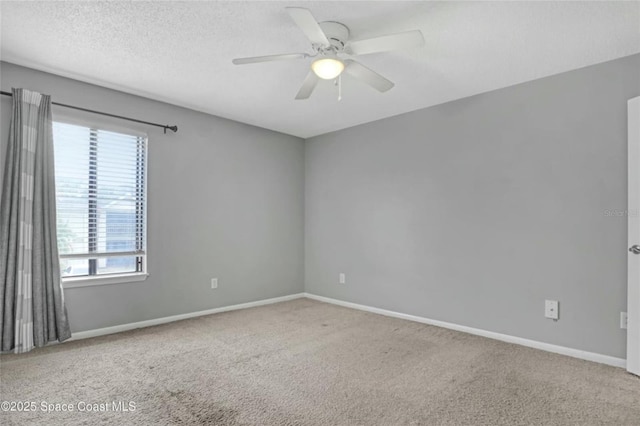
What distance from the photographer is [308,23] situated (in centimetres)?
187

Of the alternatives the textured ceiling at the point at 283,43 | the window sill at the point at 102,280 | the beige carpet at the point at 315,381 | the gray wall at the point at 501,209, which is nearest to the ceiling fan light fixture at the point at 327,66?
the textured ceiling at the point at 283,43

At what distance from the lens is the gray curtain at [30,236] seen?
2.73 m

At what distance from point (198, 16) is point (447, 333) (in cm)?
332

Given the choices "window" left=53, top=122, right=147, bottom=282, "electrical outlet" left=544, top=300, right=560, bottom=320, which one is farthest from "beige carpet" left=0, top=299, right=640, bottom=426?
"window" left=53, top=122, right=147, bottom=282

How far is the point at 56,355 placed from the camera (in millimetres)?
2727

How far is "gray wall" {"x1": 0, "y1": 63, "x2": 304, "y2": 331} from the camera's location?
128 inches

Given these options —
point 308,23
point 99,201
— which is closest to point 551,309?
point 308,23

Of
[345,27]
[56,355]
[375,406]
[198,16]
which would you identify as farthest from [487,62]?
[56,355]

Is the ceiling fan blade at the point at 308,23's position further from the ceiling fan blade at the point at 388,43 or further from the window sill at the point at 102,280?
the window sill at the point at 102,280

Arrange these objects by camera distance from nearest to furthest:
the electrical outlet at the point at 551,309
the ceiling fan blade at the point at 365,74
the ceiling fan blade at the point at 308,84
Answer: the ceiling fan blade at the point at 365,74
the ceiling fan blade at the point at 308,84
the electrical outlet at the point at 551,309

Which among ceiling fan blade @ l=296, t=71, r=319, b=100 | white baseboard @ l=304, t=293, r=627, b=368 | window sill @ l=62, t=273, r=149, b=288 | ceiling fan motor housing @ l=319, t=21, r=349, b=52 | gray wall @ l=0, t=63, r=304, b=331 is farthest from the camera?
gray wall @ l=0, t=63, r=304, b=331

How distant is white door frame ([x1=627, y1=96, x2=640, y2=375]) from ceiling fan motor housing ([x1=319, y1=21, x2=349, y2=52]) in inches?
83.6

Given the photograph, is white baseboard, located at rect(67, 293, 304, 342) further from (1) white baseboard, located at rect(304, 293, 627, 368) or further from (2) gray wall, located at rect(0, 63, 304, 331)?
(1) white baseboard, located at rect(304, 293, 627, 368)

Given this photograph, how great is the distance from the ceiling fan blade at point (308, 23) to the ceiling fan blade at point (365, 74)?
0.98ft
